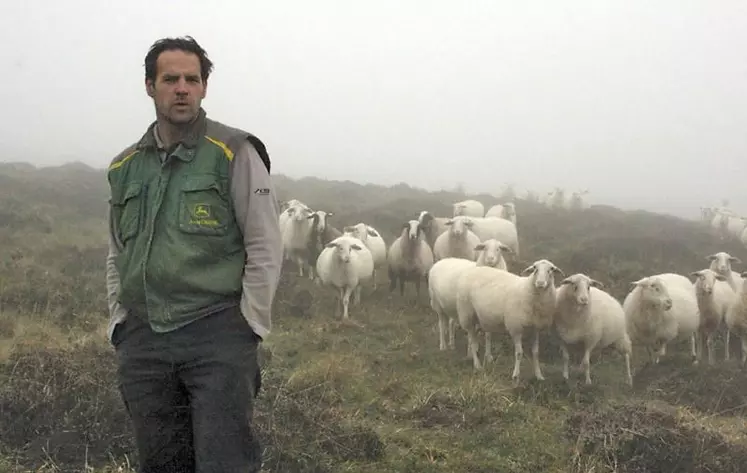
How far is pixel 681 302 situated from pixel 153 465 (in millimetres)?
10126

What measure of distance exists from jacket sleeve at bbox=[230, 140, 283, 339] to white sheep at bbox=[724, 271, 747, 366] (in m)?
10.5

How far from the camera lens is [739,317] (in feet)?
36.8

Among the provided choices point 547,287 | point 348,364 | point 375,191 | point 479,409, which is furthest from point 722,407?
point 375,191

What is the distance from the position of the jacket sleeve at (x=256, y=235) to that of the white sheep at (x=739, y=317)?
10.5 metres

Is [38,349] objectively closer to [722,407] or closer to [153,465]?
[153,465]

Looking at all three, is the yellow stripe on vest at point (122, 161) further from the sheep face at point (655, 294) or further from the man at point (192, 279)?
the sheep face at point (655, 294)

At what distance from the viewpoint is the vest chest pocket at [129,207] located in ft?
10.5

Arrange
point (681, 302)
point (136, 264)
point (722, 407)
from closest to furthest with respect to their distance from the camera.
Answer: point (136, 264), point (722, 407), point (681, 302)

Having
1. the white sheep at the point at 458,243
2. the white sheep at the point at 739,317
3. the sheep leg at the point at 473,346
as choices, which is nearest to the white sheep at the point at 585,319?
the sheep leg at the point at 473,346

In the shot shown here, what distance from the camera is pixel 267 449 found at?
5.69 metres

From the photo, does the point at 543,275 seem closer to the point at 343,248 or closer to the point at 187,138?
the point at 343,248

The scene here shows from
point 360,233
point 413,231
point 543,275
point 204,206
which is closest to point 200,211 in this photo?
point 204,206

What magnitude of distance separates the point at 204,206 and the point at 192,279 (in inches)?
13.9

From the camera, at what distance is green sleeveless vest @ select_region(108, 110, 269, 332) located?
3.08 meters
